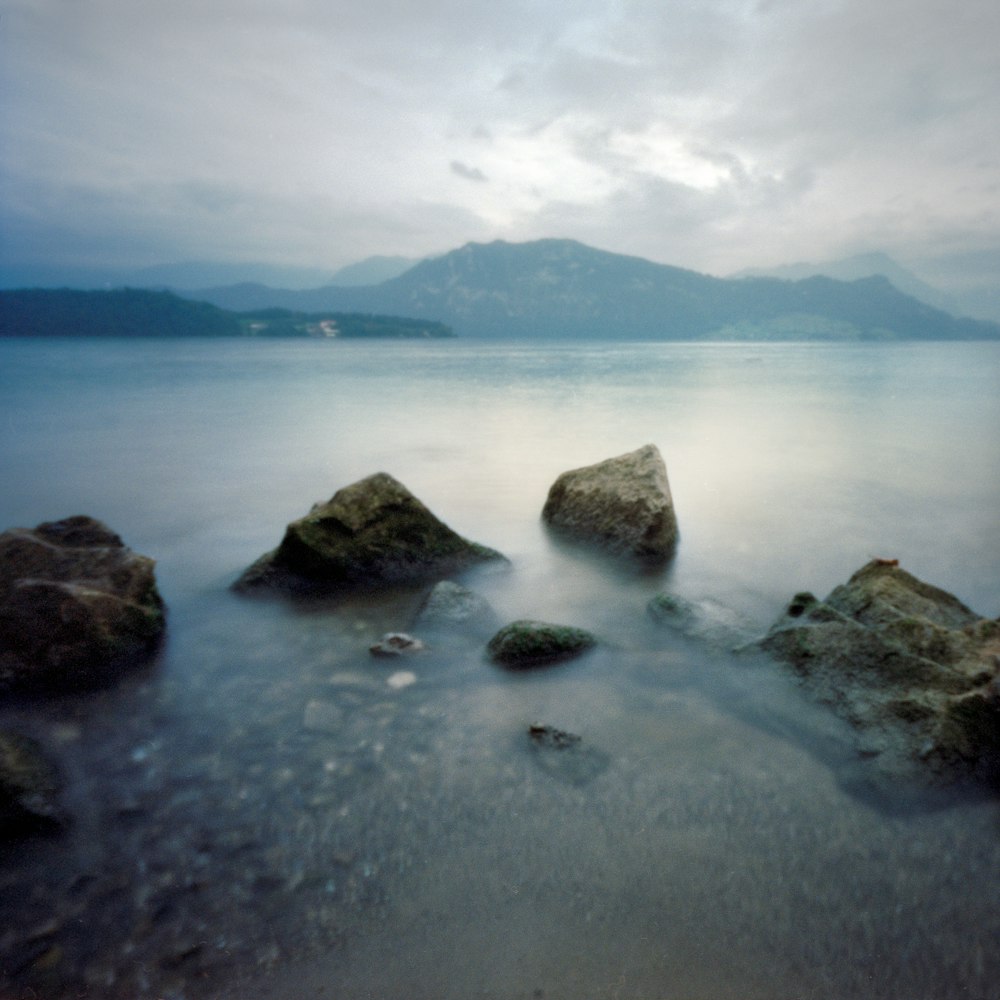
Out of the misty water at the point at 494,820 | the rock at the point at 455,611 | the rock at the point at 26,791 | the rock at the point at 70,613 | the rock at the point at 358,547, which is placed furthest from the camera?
the rock at the point at 358,547

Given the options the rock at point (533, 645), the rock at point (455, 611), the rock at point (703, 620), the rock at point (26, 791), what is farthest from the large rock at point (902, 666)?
the rock at point (26, 791)

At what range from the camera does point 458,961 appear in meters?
3.10

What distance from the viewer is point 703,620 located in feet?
22.0

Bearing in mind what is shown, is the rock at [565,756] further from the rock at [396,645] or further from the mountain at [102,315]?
the mountain at [102,315]

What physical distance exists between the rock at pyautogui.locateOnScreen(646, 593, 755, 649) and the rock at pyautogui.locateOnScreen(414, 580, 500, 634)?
186 cm

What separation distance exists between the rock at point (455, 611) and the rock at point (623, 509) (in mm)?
2645

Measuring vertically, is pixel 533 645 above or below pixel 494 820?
above

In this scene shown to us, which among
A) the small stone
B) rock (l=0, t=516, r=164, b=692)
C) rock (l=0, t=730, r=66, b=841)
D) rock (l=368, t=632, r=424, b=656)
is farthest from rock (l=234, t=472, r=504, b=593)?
rock (l=0, t=730, r=66, b=841)

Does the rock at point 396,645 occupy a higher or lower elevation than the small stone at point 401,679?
higher

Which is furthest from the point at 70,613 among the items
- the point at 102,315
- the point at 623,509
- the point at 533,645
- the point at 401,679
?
the point at 102,315

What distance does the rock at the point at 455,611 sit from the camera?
Result: 6.66 meters

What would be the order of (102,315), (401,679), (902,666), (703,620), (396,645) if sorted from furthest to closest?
(102,315) < (703,620) < (396,645) < (401,679) < (902,666)

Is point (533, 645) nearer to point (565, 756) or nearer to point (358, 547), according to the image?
→ point (565, 756)

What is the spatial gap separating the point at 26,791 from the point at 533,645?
12.7 ft
